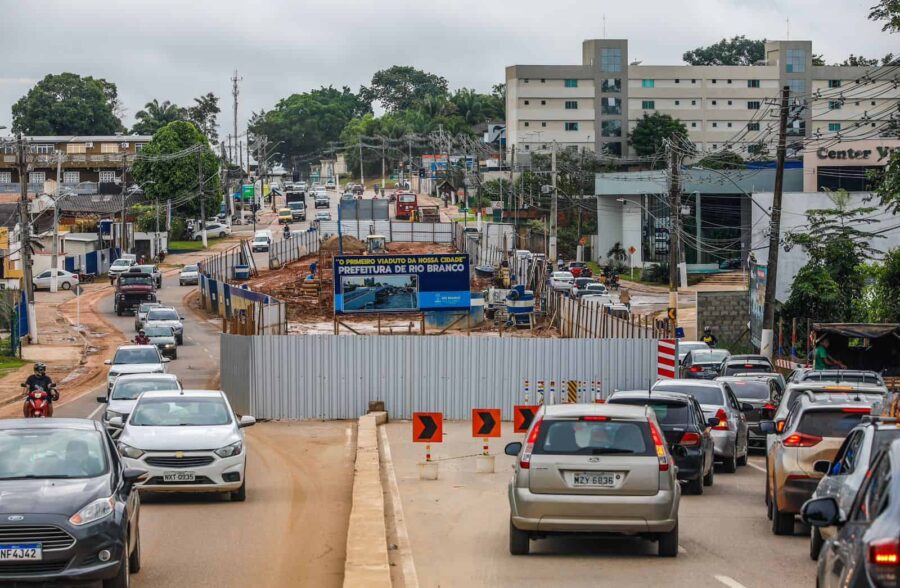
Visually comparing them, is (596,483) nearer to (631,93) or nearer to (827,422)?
(827,422)

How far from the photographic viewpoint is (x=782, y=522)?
15758mm

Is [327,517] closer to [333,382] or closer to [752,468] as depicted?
[752,468]

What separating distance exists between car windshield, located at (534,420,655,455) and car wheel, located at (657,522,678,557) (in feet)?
2.94

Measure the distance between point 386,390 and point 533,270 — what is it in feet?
125

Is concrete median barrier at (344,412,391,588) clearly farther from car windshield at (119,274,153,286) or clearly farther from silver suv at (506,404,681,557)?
car windshield at (119,274,153,286)

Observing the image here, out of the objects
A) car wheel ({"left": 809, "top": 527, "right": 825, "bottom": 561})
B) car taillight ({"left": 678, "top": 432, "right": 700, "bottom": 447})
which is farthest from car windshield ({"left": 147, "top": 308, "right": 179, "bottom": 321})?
car wheel ({"left": 809, "top": 527, "right": 825, "bottom": 561})

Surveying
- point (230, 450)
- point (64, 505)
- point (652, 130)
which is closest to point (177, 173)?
point (652, 130)

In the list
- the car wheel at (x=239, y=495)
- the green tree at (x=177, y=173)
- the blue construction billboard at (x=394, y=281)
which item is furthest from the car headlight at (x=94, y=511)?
the green tree at (x=177, y=173)

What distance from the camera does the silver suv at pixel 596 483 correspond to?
13.5m

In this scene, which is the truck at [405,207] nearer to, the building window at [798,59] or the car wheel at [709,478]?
the building window at [798,59]

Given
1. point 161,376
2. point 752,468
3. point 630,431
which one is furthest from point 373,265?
point 630,431

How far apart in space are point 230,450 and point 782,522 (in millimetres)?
7349

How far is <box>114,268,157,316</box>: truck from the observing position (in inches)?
2889

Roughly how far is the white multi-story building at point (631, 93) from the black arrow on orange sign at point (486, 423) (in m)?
131
